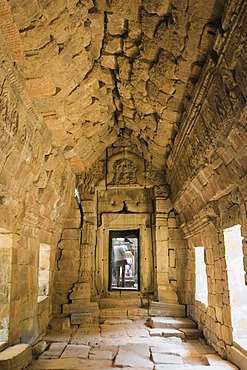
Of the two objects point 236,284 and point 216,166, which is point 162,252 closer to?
point 236,284

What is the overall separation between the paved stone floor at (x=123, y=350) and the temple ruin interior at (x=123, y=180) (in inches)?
1.7

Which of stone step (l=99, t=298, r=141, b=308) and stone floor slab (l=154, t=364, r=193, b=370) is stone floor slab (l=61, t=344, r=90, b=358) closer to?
stone floor slab (l=154, t=364, r=193, b=370)

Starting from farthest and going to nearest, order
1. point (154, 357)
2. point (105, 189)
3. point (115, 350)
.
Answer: point (105, 189) → point (115, 350) → point (154, 357)

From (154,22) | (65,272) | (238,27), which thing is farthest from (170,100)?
(65,272)

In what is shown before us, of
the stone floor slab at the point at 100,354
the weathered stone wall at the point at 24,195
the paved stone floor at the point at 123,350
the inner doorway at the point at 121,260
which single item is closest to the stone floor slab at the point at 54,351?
the paved stone floor at the point at 123,350

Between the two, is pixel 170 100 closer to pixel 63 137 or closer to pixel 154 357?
pixel 63 137

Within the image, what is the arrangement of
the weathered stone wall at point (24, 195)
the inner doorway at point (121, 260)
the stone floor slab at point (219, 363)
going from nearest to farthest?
the weathered stone wall at point (24, 195) < the stone floor slab at point (219, 363) < the inner doorway at point (121, 260)

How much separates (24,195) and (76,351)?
2.93 meters

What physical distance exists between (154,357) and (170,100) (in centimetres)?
434

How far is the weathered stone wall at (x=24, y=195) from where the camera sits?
404 centimetres

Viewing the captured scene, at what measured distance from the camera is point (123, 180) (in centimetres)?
908

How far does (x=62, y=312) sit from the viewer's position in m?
7.88

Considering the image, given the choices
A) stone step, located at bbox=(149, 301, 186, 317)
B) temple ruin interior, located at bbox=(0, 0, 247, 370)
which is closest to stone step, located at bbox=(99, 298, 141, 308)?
temple ruin interior, located at bbox=(0, 0, 247, 370)

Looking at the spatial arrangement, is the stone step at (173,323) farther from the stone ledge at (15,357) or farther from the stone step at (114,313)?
the stone ledge at (15,357)
